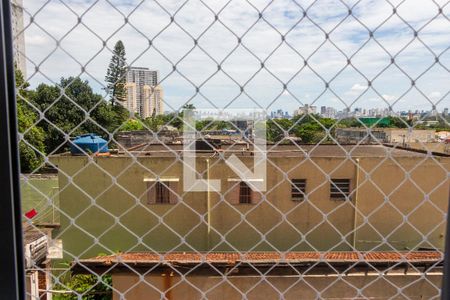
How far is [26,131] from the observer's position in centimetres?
54

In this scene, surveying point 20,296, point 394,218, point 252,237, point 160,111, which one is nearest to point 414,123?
point 160,111

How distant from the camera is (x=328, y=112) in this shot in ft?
2.14

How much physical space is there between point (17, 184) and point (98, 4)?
0.28 metres

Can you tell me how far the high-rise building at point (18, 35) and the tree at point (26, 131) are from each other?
1cm

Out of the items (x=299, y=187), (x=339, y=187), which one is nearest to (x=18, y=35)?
(x=339, y=187)

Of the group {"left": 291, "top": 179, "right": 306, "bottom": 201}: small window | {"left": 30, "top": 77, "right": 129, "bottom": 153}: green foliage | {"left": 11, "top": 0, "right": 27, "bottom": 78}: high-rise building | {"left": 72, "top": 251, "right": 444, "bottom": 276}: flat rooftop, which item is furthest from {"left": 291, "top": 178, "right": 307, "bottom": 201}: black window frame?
{"left": 11, "top": 0, "right": 27, "bottom": 78}: high-rise building

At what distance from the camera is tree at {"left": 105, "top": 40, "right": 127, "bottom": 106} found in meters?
0.58

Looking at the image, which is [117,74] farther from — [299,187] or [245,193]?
[245,193]

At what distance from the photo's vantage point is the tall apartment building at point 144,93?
1.98 ft

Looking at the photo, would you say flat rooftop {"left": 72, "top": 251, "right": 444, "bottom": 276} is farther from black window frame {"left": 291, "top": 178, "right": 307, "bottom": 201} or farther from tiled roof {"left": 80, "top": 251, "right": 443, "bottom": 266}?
black window frame {"left": 291, "top": 178, "right": 307, "bottom": 201}

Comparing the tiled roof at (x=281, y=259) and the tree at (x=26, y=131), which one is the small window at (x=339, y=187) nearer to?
the tiled roof at (x=281, y=259)

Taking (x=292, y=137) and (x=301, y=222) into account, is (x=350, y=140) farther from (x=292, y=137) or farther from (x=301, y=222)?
(x=301, y=222)

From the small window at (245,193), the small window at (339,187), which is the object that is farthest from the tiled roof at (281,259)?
the small window at (245,193)

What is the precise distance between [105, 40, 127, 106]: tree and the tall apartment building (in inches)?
0.5
